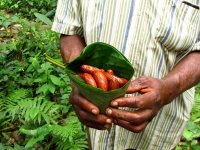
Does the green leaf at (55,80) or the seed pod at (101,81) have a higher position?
the seed pod at (101,81)

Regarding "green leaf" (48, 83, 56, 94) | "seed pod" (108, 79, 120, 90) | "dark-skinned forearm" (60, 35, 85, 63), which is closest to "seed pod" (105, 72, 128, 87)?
"seed pod" (108, 79, 120, 90)

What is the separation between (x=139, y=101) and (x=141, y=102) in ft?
0.04

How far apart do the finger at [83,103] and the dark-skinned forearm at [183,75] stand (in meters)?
0.33

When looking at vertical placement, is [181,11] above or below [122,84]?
above

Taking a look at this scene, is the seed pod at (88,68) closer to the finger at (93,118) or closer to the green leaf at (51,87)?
the finger at (93,118)

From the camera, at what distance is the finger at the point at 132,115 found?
4.18 feet

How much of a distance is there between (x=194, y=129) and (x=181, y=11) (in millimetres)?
1730

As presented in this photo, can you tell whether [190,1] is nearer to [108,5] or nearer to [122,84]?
[108,5]

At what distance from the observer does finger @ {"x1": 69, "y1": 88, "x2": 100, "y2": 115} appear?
1256mm

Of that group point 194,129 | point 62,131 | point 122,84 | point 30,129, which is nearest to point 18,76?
point 30,129

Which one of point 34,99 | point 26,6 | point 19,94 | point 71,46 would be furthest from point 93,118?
point 26,6

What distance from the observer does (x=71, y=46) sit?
1576 mm

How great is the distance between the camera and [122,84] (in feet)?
4.00

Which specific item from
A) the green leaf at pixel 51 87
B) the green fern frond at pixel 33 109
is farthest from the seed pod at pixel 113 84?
the green leaf at pixel 51 87
